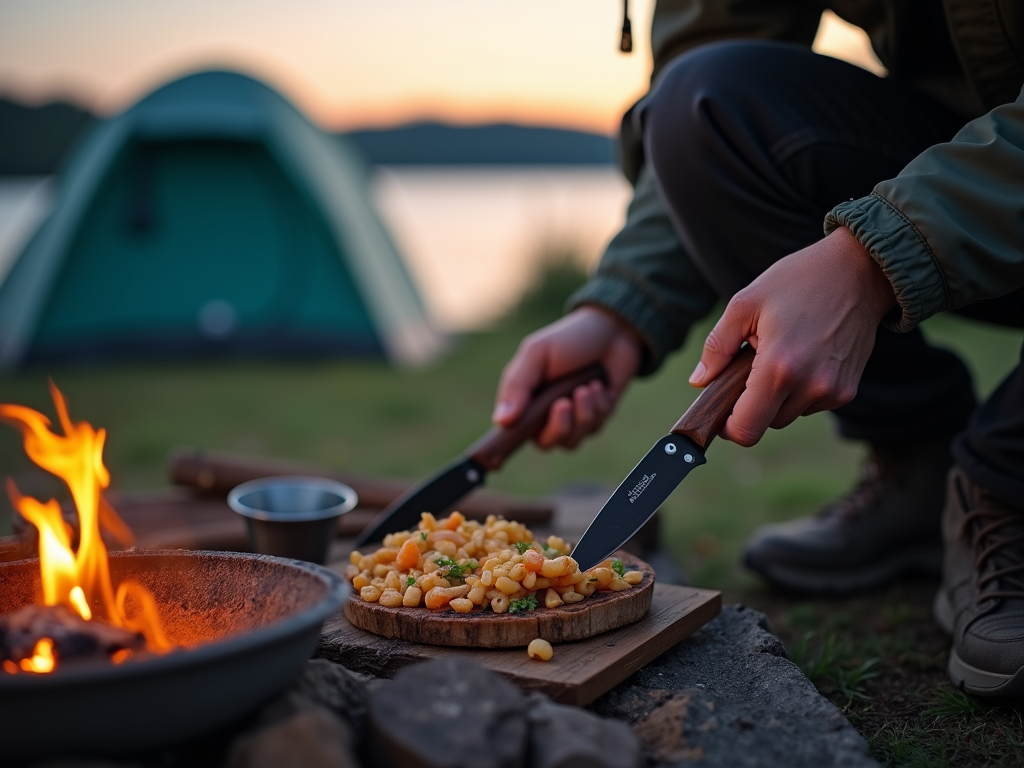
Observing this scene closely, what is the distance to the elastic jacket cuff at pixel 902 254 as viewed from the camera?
1.53m

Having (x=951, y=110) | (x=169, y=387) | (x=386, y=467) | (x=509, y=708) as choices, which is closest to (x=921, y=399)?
(x=951, y=110)

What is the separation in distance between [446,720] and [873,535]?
170cm

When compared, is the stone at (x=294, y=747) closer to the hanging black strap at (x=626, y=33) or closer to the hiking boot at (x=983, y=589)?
the hiking boot at (x=983, y=589)

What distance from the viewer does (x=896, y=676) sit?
203 centimetres

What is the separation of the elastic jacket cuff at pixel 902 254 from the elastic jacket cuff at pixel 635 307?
0.83 m

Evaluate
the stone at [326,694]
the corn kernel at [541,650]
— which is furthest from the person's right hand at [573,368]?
the stone at [326,694]

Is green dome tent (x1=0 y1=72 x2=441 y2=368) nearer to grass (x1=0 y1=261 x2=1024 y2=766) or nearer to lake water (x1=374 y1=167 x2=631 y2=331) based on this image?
grass (x1=0 y1=261 x2=1024 y2=766)

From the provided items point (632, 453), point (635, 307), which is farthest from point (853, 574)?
point (632, 453)

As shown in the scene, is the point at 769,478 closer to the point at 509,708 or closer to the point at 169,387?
the point at 509,708

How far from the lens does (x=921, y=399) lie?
2.40 metres

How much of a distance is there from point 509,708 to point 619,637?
1.33ft

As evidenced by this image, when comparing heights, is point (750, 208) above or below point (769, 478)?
above

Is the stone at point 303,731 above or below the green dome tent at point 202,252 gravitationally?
above

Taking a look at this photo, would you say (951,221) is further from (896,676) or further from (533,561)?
(896,676)
